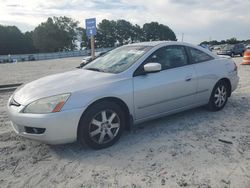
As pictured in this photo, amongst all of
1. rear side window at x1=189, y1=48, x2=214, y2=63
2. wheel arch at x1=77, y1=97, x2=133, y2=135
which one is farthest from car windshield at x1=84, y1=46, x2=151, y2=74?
rear side window at x1=189, y1=48, x2=214, y2=63

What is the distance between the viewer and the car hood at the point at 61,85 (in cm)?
370

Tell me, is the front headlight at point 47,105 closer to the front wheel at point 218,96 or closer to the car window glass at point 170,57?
the car window glass at point 170,57

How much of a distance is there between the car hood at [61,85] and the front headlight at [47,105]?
8 cm

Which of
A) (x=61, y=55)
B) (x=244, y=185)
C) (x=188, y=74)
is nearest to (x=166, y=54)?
(x=188, y=74)

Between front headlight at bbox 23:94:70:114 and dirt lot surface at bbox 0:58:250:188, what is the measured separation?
68 cm

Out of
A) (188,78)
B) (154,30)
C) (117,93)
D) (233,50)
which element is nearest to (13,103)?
(117,93)

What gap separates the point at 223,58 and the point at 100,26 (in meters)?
108

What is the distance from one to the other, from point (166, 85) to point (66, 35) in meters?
95.2

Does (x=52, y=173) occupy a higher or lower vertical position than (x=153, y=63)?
lower

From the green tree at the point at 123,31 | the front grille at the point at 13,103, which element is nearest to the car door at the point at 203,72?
the front grille at the point at 13,103

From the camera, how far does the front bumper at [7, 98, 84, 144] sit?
3.45 meters

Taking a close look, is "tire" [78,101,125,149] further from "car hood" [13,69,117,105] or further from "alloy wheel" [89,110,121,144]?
"car hood" [13,69,117,105]

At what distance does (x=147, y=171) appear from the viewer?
3.26m

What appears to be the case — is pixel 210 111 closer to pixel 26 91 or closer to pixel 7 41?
pixel 26 91
